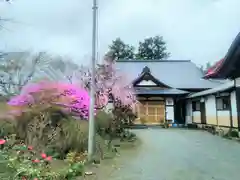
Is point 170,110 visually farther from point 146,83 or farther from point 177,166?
point 177,166

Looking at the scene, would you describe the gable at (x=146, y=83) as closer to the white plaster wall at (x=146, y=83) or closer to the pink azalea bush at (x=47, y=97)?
the white plaster wall at (x=146, y=83)

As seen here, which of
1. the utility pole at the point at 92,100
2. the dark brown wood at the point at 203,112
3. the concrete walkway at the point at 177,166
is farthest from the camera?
the dark brown wood at the point at 203,112

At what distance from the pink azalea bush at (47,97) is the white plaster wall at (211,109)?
12512 mm

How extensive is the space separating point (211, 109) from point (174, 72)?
532 inches

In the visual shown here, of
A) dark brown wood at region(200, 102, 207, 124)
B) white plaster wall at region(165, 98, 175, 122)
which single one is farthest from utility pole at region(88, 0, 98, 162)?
white plaster wall at region(165, 98, 175, 122)

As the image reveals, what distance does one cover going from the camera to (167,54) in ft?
181

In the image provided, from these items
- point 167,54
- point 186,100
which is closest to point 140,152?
point 186,100

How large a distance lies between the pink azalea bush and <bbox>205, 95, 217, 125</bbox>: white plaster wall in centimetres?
1251

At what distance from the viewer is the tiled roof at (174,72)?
30.3 m

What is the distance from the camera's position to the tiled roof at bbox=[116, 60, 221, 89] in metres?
30.3

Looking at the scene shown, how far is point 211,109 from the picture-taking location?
66.0 ft

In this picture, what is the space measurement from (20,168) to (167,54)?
5242 centimetres

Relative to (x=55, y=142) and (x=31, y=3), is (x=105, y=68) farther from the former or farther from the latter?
(x=31, y=3)

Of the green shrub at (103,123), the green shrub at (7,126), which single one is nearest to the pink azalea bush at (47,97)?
the green shrub at (7,126)
